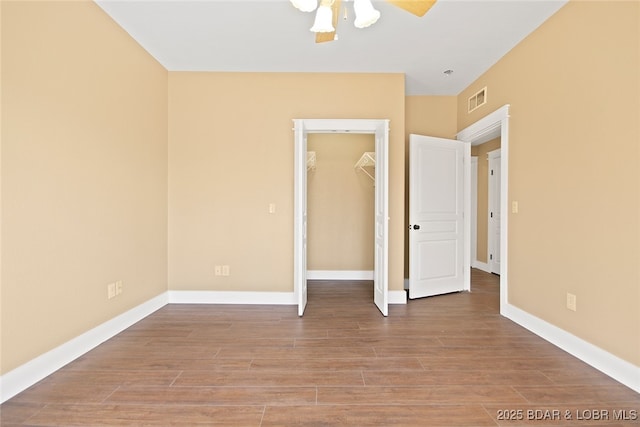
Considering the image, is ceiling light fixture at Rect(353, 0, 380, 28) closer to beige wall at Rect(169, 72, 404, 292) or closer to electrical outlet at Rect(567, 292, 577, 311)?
beige wall at Rect(169, 72, 404, 292)

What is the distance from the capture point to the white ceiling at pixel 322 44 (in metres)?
2.55

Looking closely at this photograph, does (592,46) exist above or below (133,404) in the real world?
above

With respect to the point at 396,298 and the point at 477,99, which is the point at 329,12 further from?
the point at 396,298

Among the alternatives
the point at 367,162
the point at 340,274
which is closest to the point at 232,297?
the point at 340,274

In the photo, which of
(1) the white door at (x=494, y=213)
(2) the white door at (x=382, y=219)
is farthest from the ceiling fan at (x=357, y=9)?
(1) the white door at (x=494, y=213)

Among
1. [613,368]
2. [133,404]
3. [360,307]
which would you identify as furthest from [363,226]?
[133,404]

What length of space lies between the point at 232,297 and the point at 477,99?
160 inches

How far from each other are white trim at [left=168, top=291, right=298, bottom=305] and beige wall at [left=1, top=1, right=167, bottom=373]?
44 centimetres

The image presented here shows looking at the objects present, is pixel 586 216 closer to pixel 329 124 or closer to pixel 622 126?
pixel 622 126

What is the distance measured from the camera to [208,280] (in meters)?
3.74

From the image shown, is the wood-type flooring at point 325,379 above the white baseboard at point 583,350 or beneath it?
beneath

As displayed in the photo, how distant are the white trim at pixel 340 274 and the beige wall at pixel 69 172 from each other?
2.53 meters

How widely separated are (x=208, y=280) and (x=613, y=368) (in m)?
3.86

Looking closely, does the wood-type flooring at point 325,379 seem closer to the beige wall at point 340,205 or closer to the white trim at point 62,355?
the white trim at point 62,355
